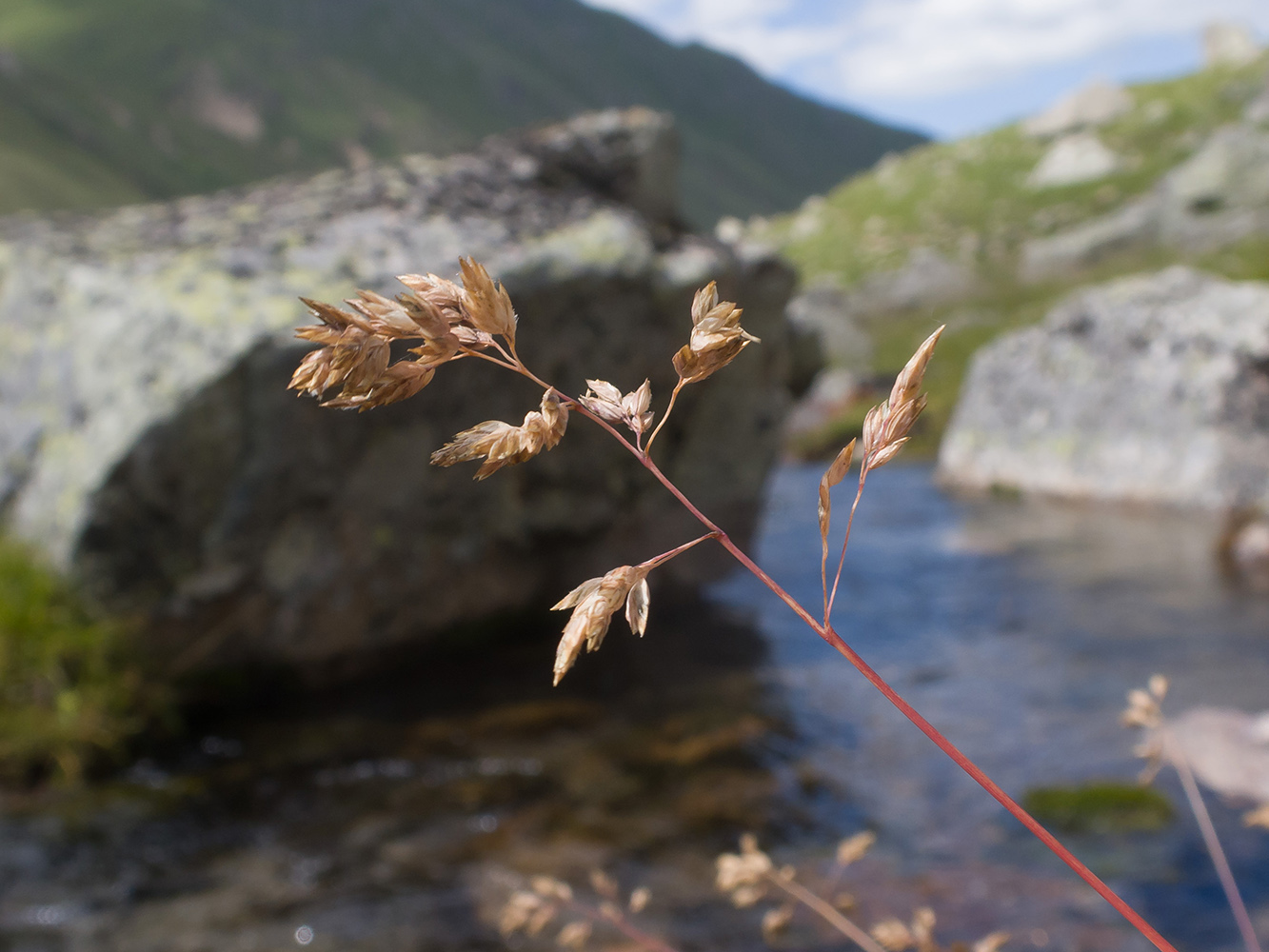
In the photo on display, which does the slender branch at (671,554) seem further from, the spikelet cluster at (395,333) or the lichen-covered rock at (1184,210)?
the lichen-covered rock at (1184,210)

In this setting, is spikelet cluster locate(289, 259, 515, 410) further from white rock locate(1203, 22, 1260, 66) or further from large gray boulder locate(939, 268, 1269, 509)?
white rock locate(1203, 22, 1260, 66)

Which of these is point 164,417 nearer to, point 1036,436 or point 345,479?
point 345,479

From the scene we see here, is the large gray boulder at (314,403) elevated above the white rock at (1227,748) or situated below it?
Result: above

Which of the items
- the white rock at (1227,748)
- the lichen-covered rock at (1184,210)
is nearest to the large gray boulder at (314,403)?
the white rock at (1227,748)

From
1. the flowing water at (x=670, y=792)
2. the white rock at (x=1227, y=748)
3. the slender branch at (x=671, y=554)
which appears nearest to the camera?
the slender branch at (x=671, y=554)

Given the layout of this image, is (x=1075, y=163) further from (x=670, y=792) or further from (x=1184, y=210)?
(x=670, y=792)

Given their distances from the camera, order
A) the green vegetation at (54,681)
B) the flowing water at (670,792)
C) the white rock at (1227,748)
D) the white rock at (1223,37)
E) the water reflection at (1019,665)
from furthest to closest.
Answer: the white rock at (1223,37), the green vegetation at (54,681), the white rock at (1227,748), the water reflection at (1019,665), the flowing water at (670,792)
